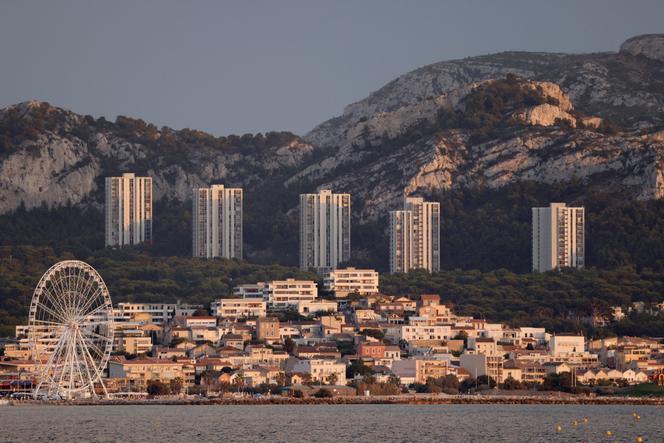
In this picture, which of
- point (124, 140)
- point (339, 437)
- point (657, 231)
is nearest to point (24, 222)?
point (124, 140)

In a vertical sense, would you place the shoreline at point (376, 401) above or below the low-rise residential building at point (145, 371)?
below

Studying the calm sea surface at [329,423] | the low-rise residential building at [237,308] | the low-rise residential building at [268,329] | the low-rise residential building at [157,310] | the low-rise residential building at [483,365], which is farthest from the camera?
the low-rise residential building at [237,308]

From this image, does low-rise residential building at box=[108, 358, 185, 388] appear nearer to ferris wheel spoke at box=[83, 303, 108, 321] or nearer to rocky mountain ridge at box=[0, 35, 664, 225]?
ferris wheel spoke at box=[83, 303, 108, 321]

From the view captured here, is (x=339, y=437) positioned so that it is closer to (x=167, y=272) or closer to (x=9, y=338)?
(x=9, y=338)

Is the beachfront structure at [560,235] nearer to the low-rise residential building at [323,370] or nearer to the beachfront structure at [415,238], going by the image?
the beachfront structure at [415,238]

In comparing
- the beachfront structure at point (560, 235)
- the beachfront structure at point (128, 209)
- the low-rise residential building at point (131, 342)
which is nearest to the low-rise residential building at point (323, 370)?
the low-rise residential building at point (131, 342)

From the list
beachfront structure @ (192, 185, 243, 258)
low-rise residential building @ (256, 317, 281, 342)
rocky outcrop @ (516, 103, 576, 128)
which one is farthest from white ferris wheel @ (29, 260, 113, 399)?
rocky outcrop @ (516, 103, 576, 128)

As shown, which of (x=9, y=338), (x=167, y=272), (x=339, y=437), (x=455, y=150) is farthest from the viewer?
(x=455, y=150)
